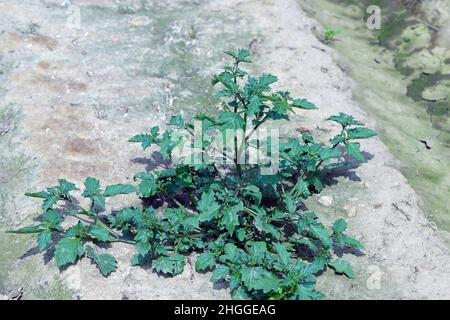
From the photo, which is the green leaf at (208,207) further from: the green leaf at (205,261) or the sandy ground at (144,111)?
the sandy ground at (144,111)

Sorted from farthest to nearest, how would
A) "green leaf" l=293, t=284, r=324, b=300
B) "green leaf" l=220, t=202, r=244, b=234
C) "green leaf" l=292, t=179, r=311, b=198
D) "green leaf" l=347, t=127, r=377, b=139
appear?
"green leaf" l=347, t=127, r=377, b=139 → "green leaf" l=292, t=179, r=311, b=198 → "green leaf" l=220, t=202, r=244, b=234 → "green leaf" l=293, t=284, r=324, b=300

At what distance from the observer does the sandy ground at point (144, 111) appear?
4.08 meters

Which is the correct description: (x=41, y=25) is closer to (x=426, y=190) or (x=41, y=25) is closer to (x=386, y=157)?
(x=386, y=157)

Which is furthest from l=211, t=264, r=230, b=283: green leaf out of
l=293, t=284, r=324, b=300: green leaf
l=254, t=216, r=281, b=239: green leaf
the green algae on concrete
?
the green algae on concrete

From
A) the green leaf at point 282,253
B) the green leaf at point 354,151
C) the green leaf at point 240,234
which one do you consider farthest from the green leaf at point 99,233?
the green leaf at point 354,151

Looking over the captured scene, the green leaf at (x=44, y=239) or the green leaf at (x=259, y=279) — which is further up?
the green leaf at (x=259, y=279)

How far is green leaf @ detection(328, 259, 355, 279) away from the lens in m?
4.10

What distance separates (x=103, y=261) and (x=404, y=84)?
4616mm

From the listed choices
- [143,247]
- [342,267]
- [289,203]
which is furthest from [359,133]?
[143,247]

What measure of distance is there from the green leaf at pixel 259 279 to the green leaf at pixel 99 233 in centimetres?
100

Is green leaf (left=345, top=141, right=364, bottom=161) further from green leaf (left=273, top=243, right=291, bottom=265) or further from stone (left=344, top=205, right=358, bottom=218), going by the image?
green leaf (left=273, top=243, right=291, bottom=265)

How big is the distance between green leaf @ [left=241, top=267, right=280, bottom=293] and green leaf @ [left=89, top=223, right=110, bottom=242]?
39.2 inches

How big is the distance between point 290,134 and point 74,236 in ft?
7.57

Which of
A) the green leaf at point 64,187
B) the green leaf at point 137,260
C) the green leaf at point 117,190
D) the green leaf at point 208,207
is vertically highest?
the green leaf at point 208,207
